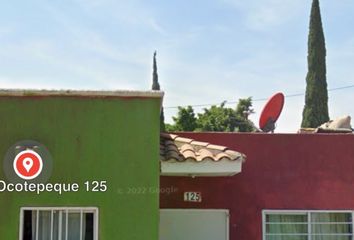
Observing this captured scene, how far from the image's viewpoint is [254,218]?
43.2 ft

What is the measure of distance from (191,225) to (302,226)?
249 cm

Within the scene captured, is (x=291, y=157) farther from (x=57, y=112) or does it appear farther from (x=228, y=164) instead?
(x=57, y=112)

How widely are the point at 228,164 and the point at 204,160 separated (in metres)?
0.45

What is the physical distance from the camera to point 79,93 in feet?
33.4

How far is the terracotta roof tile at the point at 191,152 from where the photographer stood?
10.8 metres

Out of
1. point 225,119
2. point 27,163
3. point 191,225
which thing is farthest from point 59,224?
point 225,119

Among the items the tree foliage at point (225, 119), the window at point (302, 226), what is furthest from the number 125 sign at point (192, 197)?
the tree foliage at point (225, 119)

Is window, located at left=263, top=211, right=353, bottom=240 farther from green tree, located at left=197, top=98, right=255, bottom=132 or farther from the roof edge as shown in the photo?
green tree, located at left=197, top=98, right=255, bottom=132

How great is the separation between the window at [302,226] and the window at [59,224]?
15.2ft

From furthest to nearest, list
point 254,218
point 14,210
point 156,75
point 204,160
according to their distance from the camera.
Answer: point 156,75 → point 254,218 → point 204,160 → point 14,210

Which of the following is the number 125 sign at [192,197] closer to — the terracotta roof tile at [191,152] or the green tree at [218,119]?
the terracotta roof tile at [191,152]

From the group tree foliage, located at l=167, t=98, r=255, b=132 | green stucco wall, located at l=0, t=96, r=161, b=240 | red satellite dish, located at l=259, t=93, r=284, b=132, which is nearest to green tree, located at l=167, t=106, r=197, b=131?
tree foliage, located at l=167, t=98, r=255, b=132

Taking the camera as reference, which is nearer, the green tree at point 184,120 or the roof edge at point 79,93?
the roof edge at point 79,93

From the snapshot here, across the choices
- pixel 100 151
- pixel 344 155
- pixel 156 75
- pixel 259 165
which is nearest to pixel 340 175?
pixel 344 155
